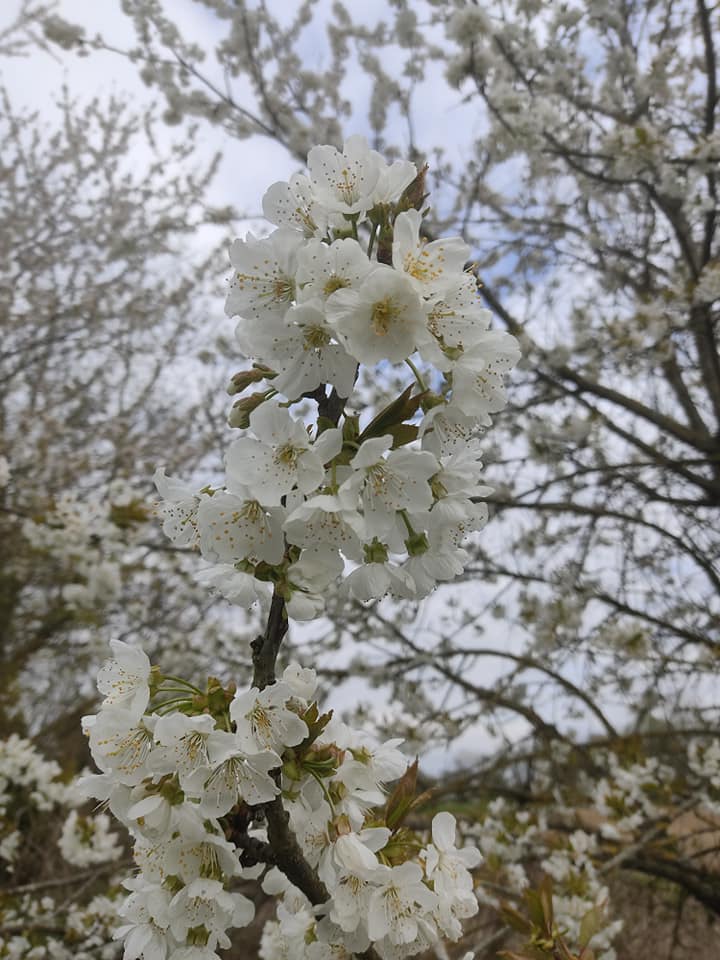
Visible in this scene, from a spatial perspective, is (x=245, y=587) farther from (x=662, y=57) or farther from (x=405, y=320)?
(x=662, y=57)

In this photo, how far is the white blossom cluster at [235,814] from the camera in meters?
0.85

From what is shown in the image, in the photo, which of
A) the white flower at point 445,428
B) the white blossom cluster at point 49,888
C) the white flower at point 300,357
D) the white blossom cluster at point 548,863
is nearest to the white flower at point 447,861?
the white flower at point 445,428

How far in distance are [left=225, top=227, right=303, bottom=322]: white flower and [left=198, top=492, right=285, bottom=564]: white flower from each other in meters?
0.20

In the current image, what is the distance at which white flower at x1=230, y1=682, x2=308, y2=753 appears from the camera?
85 cm

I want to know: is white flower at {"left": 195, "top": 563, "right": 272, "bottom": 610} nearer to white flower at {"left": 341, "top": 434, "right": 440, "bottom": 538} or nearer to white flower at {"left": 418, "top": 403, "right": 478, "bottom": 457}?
white flower at {"left": 341, "top": 434, "right": 440, "bottom": 538}

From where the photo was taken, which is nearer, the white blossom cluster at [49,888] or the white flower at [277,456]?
the white flower at [277,456]

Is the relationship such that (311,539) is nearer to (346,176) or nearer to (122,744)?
(122,744)

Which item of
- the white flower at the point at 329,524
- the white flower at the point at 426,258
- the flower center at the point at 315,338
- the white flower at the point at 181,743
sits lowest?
the white flower at the point at 181,743

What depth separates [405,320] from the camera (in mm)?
873

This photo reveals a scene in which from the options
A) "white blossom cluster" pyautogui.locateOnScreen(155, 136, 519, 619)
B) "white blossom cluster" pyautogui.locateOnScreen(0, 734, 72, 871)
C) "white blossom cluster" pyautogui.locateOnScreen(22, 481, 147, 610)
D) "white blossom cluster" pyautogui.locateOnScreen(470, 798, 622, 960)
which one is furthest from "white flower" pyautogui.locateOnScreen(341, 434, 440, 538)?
"white blossom cluster" pyautogui.locateOnScreen(22, 481, 147, 610)

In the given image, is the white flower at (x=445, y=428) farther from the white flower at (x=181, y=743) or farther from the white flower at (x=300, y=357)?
the white flower at (x=181, y=743)

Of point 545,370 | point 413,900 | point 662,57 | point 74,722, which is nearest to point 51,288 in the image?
point 74,722

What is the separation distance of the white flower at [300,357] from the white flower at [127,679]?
43 cm

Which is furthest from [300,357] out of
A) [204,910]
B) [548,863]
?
[548,863]
